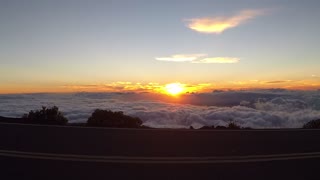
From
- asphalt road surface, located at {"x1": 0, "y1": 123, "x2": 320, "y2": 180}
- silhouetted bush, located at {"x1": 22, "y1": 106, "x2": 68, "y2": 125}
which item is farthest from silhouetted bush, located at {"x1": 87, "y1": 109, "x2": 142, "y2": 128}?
asphalt road surface, located at {"x1": 0, "y1": 123, "x2": 320, "y2": 180}

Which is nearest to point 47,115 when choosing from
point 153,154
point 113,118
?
point 113,118

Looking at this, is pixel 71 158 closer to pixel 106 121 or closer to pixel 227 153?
pixel 227 153

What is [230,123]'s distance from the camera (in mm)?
21344

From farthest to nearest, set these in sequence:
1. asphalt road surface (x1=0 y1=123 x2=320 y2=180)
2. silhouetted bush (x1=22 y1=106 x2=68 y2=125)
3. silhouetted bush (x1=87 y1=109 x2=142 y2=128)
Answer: silhouetted bush (x1=87 y1=109 x2=142 y2=128) → silhouetted bush (x1=22 y1=106 x2=68 y2=125) → asphalt road surface (x1=0 y1=123 x2=320 y2=180)

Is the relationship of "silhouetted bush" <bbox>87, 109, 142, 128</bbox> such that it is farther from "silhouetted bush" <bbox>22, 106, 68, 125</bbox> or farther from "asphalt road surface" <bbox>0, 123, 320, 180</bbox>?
"asphalt road surface" <bbox>0, 123, 320, 180</bbox>

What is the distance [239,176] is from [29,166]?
4.23 metres

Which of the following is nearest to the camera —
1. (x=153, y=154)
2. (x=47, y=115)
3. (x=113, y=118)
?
(x=153, y=154)

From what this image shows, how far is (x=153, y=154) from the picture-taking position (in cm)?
1117

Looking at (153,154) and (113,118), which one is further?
(113,118)

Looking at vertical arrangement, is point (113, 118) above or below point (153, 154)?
above

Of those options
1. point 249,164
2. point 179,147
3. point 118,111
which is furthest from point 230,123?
point 249,164

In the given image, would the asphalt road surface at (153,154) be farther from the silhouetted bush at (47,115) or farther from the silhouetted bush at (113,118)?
the silhouetted bush at (113,118)

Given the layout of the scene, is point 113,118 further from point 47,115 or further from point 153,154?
point 153,154

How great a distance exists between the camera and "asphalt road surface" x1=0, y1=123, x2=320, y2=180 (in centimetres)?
903
